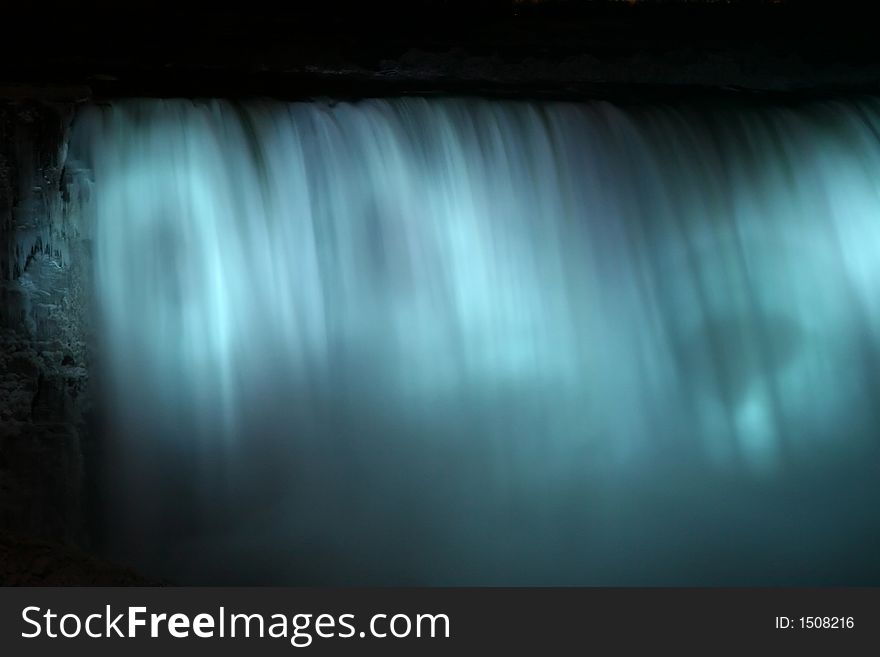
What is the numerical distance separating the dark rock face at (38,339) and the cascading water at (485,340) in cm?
14

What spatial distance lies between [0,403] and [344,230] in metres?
1.69

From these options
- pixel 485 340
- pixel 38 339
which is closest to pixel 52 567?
pixel 38 339

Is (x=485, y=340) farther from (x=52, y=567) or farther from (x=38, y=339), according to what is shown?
(x=52, y=567)

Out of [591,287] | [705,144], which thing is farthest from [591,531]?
[705,144]

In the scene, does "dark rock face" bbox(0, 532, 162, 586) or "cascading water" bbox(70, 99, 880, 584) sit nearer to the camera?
"dark rock face" bbox(0, 532, 162, 586)

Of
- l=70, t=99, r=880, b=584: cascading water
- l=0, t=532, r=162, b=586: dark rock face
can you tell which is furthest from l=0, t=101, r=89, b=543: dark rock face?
l=0, t=532, r=162, b=586: dark rock face

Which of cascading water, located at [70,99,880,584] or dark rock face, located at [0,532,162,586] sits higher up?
cascading water, located at [70,99,880,584]

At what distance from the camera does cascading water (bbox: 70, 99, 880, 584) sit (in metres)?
4.88

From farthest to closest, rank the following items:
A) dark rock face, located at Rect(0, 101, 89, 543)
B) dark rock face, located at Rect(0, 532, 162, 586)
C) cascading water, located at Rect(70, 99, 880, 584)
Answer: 1. cascading water, located at Rect(70, 99, 880, 584)
2. dark rock face, located at Rect(0, 101, 89, 543)
3. dark rock face, located at Rect(0, 532, 162, 586)

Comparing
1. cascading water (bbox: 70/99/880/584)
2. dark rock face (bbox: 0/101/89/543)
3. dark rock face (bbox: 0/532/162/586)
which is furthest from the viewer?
cascading water (bbox: 70/99/880/584)

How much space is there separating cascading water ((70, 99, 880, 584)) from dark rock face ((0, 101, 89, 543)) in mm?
141

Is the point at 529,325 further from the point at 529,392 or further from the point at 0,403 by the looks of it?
the point at 0,403

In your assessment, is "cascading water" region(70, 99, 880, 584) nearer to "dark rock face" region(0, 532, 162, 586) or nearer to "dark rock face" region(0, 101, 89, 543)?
"dark rock face" region(0, 101, 89, 543)

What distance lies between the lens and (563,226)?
5695mm
